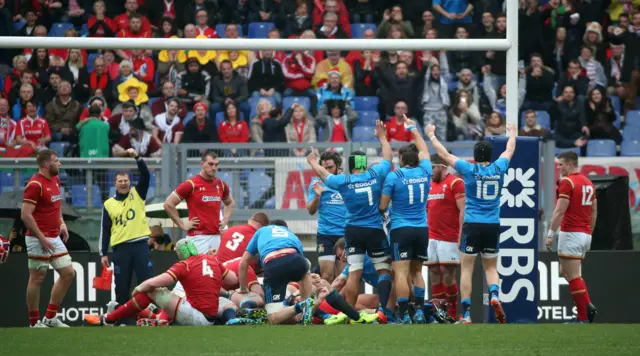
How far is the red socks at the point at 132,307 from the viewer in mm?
11641

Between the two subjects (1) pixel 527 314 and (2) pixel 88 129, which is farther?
(2) pixel 88 129

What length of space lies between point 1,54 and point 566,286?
11322mm

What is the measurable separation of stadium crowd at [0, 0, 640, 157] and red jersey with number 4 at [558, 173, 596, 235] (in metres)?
3.99

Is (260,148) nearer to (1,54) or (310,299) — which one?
(310,299)

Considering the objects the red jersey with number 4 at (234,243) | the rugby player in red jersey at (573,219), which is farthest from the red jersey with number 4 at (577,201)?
the red jersey with number 4 at (234,243)

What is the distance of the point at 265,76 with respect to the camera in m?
19.0

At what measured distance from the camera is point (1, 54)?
20.3 meters

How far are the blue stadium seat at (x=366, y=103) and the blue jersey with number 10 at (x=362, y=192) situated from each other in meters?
7.16

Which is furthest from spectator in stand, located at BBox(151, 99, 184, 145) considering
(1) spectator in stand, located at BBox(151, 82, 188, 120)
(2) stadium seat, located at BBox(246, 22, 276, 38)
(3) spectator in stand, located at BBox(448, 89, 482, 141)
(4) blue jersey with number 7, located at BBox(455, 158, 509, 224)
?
(4) blue jersey with number 7, located at BBox(455, 158, 509, 224)

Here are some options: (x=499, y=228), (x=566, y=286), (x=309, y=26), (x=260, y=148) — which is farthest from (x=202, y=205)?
(x=309, y=26)

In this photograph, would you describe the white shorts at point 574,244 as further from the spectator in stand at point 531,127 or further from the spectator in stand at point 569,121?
the spectator in stand at point 569,121

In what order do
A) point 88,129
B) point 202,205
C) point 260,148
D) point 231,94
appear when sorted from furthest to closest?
point 231,94, point 88,129, point 260,148, point 202,205

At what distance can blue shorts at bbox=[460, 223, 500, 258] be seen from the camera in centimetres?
1177

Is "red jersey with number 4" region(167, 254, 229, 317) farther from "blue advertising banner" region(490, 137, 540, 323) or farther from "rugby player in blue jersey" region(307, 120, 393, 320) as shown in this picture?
"blue advertising banner" region(490, 137, 540, 323)
